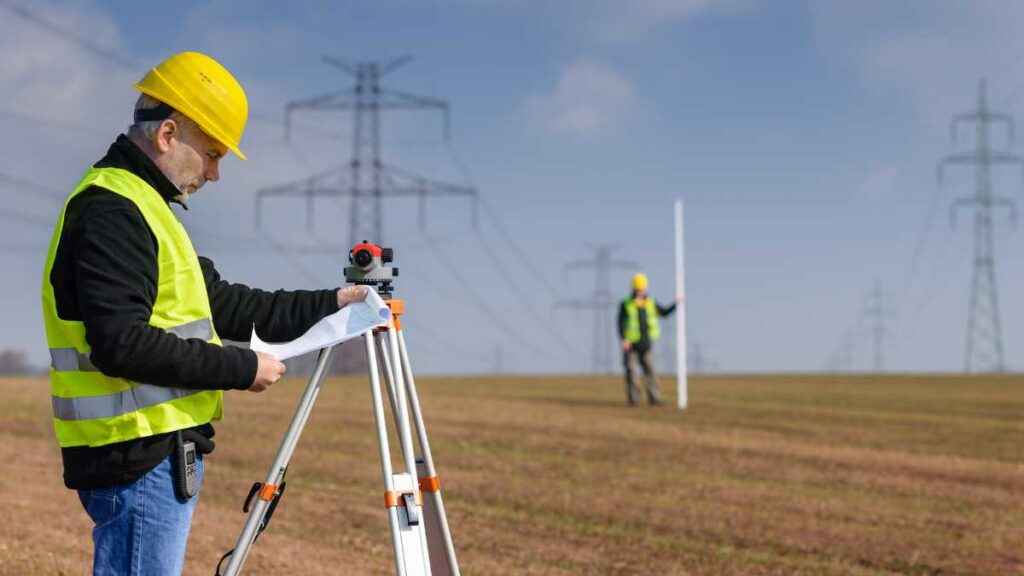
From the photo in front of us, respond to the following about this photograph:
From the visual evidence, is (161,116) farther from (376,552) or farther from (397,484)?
(376,552)

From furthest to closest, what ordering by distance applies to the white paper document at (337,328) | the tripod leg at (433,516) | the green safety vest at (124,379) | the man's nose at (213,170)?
the tripod leg at (433,516) → the white paper document at (337,328) → the man's nose at (213,170) → the green safety vest at (124,379)

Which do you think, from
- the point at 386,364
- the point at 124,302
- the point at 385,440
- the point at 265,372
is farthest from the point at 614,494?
the point at 124,302

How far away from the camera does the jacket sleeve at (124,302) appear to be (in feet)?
11.5

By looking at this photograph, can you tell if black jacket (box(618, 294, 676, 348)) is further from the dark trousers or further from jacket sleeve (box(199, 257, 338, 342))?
jacket sleeve (box(199, 257, 338, 342))

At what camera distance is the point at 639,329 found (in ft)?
80.2

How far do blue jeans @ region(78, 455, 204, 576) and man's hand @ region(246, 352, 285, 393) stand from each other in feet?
1.01

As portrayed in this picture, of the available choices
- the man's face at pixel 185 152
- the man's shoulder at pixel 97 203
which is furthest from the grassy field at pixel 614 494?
the man's shoulder at pixel 97 203

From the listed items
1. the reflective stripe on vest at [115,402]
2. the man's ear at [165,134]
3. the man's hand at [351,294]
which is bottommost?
the reflective stripe on vest at [115,402]

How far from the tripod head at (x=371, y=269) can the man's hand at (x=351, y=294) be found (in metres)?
0.06

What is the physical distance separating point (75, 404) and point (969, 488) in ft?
36.8

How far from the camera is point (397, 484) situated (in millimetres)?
4359

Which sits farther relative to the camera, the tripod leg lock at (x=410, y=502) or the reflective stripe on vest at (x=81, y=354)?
the tripod leg lock at (x=410, y=502)

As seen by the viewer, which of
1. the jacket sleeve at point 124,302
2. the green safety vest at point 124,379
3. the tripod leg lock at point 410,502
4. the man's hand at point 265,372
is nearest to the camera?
the jacket sleeve at point 124,302

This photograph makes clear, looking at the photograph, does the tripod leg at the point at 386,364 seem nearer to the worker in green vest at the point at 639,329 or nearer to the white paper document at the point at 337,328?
the white paper document at the point at 337,328
